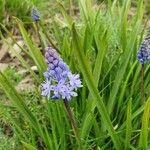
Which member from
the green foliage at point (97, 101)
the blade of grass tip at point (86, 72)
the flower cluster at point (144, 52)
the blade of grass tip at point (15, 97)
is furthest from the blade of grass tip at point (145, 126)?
the blade of grass tip at point (15, 97)

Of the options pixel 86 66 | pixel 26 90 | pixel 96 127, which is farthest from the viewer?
pixel 26 90

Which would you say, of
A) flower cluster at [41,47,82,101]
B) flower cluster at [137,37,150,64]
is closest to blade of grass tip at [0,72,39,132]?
flower cluster at [41,47,82,101]

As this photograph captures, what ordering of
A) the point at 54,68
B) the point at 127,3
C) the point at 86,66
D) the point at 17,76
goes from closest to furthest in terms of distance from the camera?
1. the point at 54,68
2. the point at 86,66
3. the point at 127,3
4. the point at 17,76

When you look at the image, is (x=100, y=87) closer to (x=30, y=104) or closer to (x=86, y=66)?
(x=30, y=104)

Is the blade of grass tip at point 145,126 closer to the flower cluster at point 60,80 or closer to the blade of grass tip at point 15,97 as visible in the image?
the flower cluster at point 60,80

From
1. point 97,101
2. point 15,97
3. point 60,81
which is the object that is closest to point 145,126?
point 97,101

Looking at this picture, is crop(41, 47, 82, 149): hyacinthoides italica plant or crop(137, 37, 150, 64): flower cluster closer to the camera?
crop(41, 47, 82, 149): hyacinthoides italica plant

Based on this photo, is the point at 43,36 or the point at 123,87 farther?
the point at 43,36

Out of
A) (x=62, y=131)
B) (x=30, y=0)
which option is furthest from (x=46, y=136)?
(x=30, y=0)

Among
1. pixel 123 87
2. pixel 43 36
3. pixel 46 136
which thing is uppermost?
pixel 43 36

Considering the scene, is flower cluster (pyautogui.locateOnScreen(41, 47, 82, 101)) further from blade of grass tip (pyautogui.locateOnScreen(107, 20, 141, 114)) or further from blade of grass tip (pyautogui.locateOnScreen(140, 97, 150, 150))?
blade of grass tip (pyautogui.locateOnScreen(107, 20, 141, 114))

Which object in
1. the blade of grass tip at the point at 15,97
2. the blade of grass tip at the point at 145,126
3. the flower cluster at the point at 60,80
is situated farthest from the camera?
the blade of grass tip at the point at 15,97
